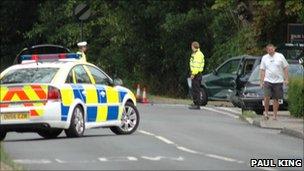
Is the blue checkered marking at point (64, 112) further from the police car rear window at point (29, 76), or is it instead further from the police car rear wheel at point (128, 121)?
the police car rear wheel at point (128, 121)

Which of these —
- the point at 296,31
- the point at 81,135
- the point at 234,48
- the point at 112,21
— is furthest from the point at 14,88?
the point at 112,21

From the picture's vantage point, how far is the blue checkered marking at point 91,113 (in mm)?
19469

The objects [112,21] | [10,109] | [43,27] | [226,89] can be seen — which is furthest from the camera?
[43,27]

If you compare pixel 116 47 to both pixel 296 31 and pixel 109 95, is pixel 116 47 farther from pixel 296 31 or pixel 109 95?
pixel 109 95

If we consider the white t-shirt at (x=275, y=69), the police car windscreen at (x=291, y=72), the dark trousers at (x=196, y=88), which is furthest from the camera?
the dark trousers at (x=196, y=88)

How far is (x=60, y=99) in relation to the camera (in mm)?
18547

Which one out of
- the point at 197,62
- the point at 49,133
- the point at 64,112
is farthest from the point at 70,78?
the point at 197,62

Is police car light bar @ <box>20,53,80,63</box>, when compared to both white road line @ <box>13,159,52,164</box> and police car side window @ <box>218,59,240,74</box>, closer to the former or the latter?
white road line @ <box>13,159,52,164</box>

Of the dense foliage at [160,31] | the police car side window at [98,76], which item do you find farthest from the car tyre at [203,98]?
the police car side window at [98,76]

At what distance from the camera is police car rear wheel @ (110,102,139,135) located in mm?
20642

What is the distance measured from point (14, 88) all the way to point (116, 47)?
2624 cm

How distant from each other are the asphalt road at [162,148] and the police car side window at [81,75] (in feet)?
3.54

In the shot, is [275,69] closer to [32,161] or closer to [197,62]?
[197,62]

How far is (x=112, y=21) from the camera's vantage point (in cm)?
4347
